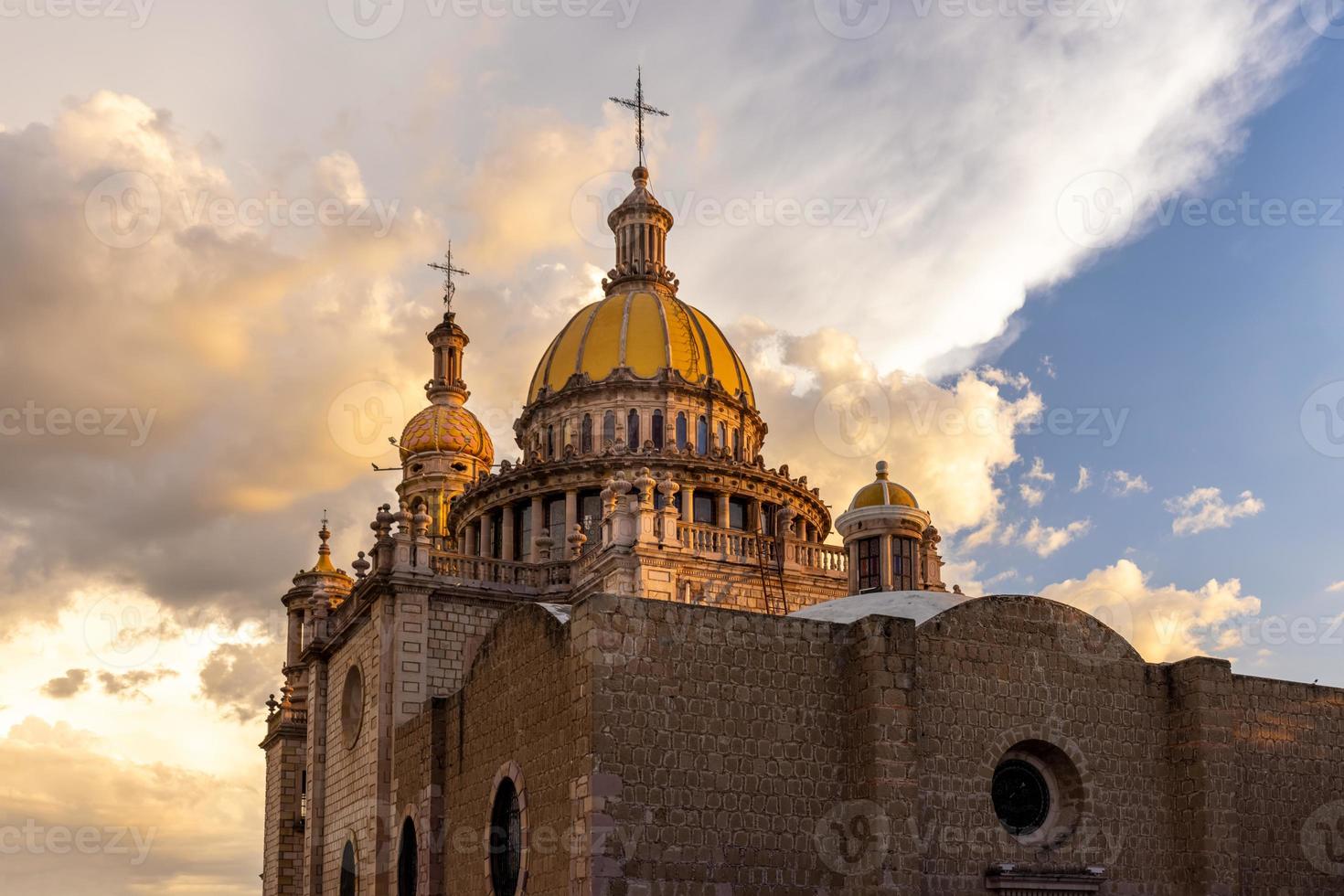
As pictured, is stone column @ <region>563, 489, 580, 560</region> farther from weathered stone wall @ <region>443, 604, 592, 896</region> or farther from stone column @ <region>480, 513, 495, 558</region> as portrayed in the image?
weathered stone wall @ <region>443, 604, 592, 896</region>

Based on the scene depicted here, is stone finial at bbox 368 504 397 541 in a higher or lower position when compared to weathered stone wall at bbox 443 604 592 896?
higher

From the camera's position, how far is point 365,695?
31.2 m

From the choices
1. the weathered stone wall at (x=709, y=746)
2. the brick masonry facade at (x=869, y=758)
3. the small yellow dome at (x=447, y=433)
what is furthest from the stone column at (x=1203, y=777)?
the small yellow dome at (x=447, y=433)

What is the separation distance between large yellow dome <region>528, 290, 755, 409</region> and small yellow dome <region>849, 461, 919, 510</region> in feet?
44.5

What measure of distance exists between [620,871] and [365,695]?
13288 mm

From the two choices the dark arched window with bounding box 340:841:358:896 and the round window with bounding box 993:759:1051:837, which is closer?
the round window with bounding box 993:759:1051:837

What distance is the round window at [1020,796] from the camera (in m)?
21.9

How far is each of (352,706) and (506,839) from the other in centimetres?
1168

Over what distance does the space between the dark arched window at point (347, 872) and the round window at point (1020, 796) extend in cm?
1494

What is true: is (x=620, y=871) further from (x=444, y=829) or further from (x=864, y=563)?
(x=864, y=563)

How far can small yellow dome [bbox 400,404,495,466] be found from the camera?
53.5 m

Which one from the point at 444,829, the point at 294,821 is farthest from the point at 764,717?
the point at 294,821

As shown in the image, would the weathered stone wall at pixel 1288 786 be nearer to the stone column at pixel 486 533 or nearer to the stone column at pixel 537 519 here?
the stone column at pixel 537 519

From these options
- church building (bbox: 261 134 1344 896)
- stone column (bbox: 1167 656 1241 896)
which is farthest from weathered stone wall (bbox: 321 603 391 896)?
stone column (bbox: 1167 656 1241 896)
